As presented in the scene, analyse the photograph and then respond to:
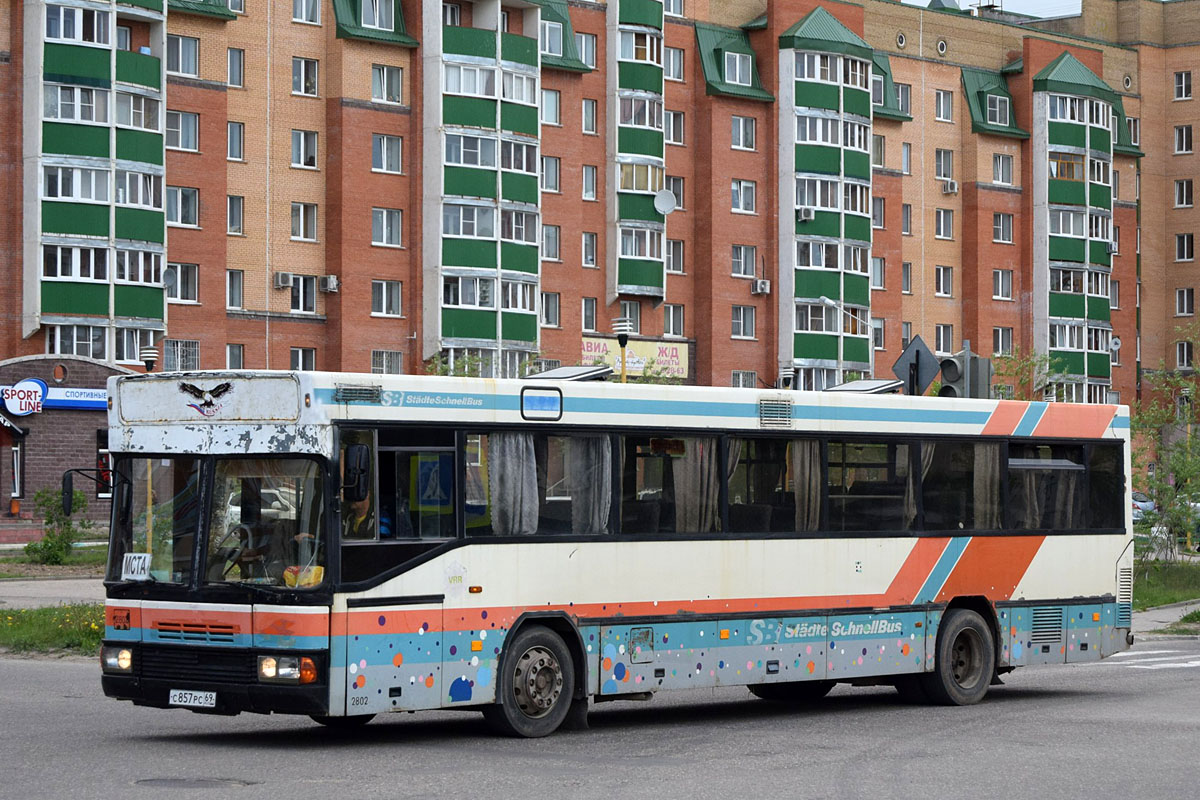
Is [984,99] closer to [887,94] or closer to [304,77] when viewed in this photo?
[887,94]

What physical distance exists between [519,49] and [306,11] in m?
7.38

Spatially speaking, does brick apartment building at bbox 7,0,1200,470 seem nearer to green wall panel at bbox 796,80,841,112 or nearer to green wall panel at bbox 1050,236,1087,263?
green wall panel at bbox 1050,236,1087,263

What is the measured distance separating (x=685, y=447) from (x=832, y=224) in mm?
59380

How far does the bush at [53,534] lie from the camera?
40634 millimetres

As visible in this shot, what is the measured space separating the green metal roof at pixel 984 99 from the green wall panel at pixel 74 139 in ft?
132

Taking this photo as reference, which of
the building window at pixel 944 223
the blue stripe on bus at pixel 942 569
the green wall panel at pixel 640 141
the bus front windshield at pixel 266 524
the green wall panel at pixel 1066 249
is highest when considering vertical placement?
the green wall panel at pixel 640 141

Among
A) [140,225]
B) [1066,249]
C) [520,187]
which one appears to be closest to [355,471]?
[140,225]

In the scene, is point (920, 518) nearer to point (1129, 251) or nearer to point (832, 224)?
point (832, 224)

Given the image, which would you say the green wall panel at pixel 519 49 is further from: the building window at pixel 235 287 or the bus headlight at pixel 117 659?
the bus headlight at pixel 117 659

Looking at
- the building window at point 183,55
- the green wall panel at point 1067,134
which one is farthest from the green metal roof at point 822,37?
the building window at point 183,55

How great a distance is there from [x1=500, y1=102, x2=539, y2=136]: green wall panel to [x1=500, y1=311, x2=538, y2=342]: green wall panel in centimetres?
630

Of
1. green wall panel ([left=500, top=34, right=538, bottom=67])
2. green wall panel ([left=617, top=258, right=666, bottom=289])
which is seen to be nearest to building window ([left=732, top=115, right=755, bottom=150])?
green wall panel ([left=617, top=258, right=666, bottom=289])

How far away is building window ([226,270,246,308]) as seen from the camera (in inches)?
2404

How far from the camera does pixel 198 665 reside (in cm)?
1387
